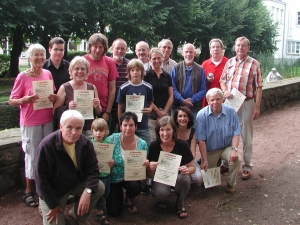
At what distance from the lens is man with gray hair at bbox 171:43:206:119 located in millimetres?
5152

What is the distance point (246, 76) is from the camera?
5.14 meters

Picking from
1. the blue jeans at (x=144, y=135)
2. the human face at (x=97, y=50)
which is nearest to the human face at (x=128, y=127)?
the blue jeans at (x=144, y=135)

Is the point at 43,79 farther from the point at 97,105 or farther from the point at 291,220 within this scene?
the point at 291,220

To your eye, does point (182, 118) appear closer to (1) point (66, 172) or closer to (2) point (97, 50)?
(2) point (97, 50)

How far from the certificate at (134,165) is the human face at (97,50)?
129 centimetres

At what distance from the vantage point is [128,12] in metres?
19.5

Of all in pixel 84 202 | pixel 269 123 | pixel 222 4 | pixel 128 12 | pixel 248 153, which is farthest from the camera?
pixel 222 4

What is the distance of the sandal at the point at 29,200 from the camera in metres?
3.99

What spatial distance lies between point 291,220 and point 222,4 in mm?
26249

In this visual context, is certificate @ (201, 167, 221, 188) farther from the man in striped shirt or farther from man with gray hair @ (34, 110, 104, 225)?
man with gray hair @ (34, 110, 104, 225)

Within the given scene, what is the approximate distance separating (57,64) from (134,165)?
1.53m

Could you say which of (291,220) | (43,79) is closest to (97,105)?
(43,79)

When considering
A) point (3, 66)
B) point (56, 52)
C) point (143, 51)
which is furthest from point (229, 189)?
point (3, 66)

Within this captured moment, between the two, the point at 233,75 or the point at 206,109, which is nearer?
the point at 206,109
